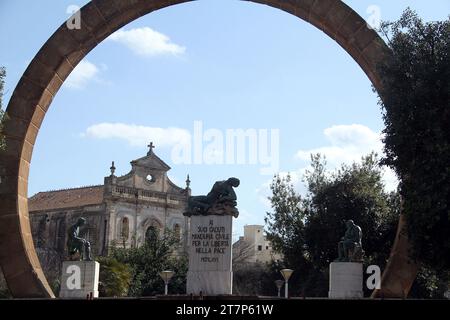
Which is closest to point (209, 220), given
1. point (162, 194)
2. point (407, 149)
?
point (407, 149)

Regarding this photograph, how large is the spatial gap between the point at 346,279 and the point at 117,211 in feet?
130

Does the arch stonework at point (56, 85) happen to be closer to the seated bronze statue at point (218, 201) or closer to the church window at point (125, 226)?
the seated bronze statue at point (218, 201)

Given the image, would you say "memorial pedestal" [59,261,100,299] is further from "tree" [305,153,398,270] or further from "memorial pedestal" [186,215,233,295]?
"tree" [305,153,398,270]

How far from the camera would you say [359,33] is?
818 inches

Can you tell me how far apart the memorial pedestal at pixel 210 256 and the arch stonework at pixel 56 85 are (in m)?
4.55

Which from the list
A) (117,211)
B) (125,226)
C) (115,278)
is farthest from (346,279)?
(125,226)

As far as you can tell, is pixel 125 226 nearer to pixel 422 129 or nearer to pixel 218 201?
pixel 218 201

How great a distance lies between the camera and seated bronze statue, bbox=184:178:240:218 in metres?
18.7

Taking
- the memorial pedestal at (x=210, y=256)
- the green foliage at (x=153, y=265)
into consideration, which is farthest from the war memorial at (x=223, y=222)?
the green foliage at (x=153, y=265)

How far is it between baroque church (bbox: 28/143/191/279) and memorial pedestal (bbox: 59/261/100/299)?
113 feet

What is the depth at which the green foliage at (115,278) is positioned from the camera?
1341 inches

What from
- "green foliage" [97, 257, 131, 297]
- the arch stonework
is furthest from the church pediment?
the arch stonework

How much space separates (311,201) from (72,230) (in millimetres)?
18464
